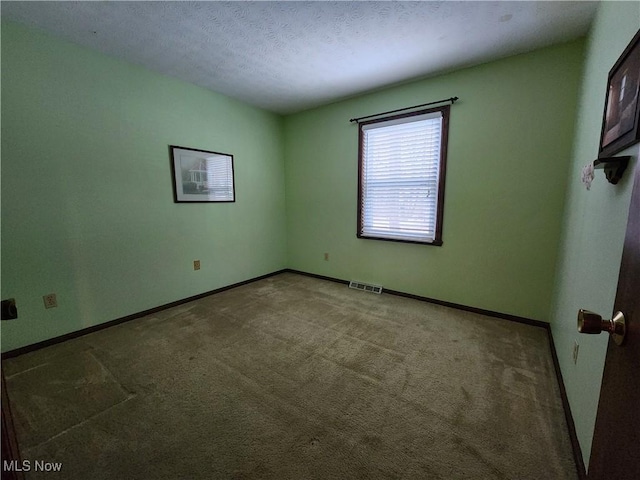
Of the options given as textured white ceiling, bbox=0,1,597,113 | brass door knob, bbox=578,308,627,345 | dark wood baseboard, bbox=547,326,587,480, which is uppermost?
textured white ceiling, bbox=0,1,597,113

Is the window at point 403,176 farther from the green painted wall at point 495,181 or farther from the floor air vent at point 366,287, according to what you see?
the floor air vent at point 366,287

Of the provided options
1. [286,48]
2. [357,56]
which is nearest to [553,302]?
[357,56]

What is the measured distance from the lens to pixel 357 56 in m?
2.37

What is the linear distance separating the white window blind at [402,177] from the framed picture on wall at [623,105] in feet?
5.31

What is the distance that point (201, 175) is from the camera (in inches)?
122

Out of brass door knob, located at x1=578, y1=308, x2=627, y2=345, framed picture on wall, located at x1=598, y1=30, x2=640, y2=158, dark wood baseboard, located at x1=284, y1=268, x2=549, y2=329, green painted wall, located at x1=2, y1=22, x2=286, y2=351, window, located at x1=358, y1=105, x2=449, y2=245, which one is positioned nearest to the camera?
brass door knob, located at x1=578, y1=308, x2=627, y2=345

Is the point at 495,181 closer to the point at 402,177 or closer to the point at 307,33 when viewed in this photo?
the point at 402,177

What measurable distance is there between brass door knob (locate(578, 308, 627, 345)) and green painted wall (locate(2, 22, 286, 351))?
3.17 m

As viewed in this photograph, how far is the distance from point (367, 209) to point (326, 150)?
3.39 feet

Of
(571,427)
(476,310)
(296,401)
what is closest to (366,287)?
(476,310)

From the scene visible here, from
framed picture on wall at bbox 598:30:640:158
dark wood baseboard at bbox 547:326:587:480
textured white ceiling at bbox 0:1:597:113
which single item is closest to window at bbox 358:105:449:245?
textured white ceiling at bbox 0:1:597:113

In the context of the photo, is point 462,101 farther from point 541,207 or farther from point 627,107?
point 627,107

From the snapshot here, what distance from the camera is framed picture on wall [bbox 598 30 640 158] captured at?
2.91 ft

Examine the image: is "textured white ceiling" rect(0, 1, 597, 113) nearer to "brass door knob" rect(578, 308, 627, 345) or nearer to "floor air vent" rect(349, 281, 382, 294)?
"brass door knob" rect(578, 308, 627, 345)
